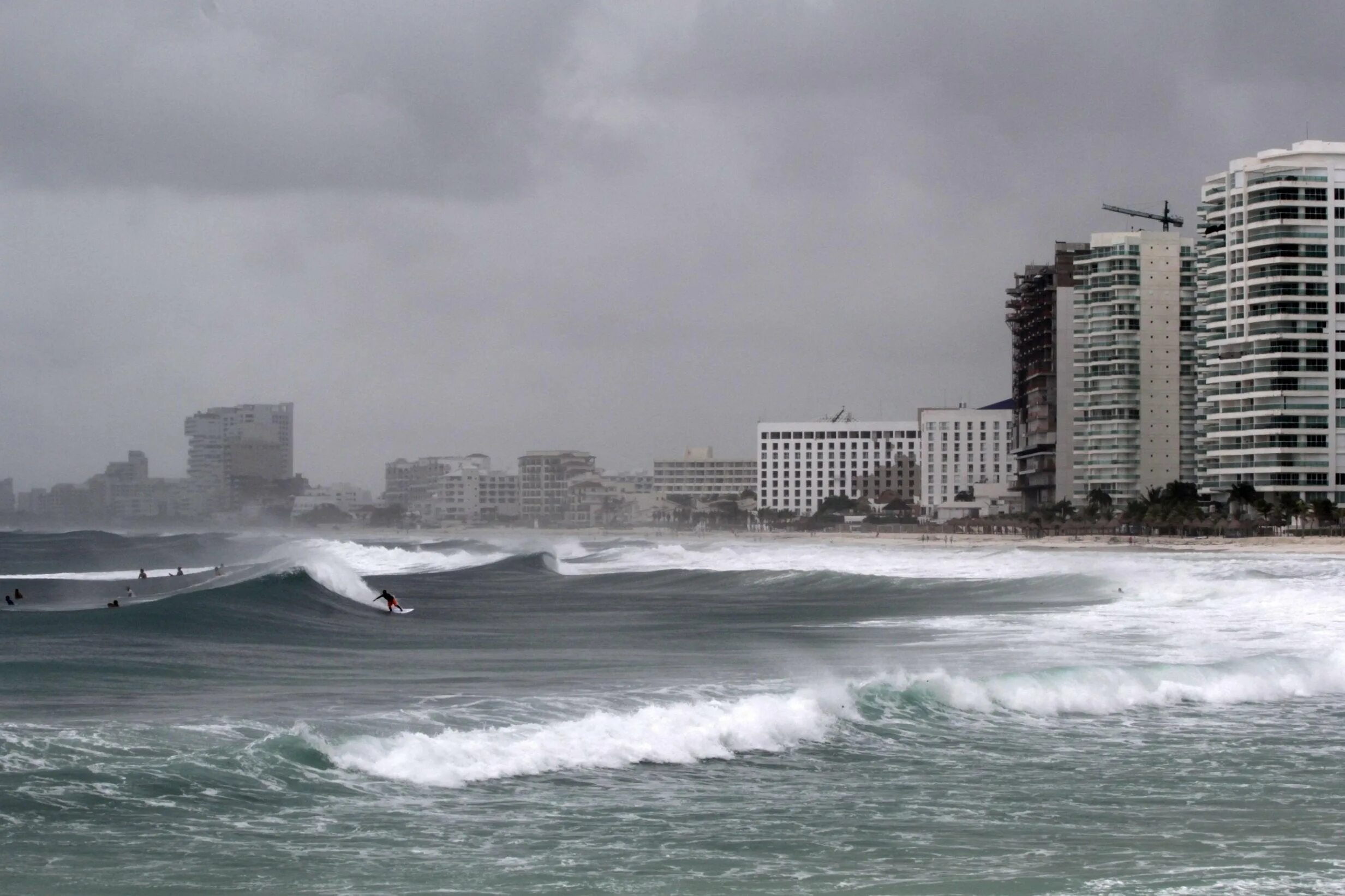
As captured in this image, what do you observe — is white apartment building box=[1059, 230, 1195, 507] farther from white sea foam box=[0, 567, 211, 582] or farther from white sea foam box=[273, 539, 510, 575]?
white sea foam box=[0, 567, 211, 582]

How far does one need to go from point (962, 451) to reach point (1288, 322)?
83328 mm

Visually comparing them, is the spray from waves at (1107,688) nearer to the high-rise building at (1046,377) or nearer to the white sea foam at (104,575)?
the white sea foam at (104,575)

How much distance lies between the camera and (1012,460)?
187750 millimetres

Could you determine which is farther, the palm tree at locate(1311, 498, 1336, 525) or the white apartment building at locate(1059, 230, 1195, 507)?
the white apartment building at locate(1059, 230, 1195, 507)

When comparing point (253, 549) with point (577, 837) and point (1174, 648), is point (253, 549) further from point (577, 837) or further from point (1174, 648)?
point (577, 837)

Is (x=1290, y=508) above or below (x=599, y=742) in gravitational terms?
above

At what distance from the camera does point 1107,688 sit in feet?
72.4

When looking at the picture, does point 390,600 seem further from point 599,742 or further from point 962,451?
point 962,451

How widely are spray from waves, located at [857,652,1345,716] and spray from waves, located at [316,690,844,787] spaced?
202cm

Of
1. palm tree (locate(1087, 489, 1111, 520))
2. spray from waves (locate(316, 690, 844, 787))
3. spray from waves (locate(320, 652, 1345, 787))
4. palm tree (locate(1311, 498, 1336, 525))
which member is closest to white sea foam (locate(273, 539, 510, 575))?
palm tree (locate(1087, 489, 1111, 520))

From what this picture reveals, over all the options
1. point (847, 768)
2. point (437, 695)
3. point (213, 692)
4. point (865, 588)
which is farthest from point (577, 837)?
point (865, 588)

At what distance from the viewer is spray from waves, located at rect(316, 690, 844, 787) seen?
15.1 metres

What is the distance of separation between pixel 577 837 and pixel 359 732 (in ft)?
15.2

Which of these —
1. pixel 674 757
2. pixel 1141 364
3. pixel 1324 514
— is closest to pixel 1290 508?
pixel 1324 514
